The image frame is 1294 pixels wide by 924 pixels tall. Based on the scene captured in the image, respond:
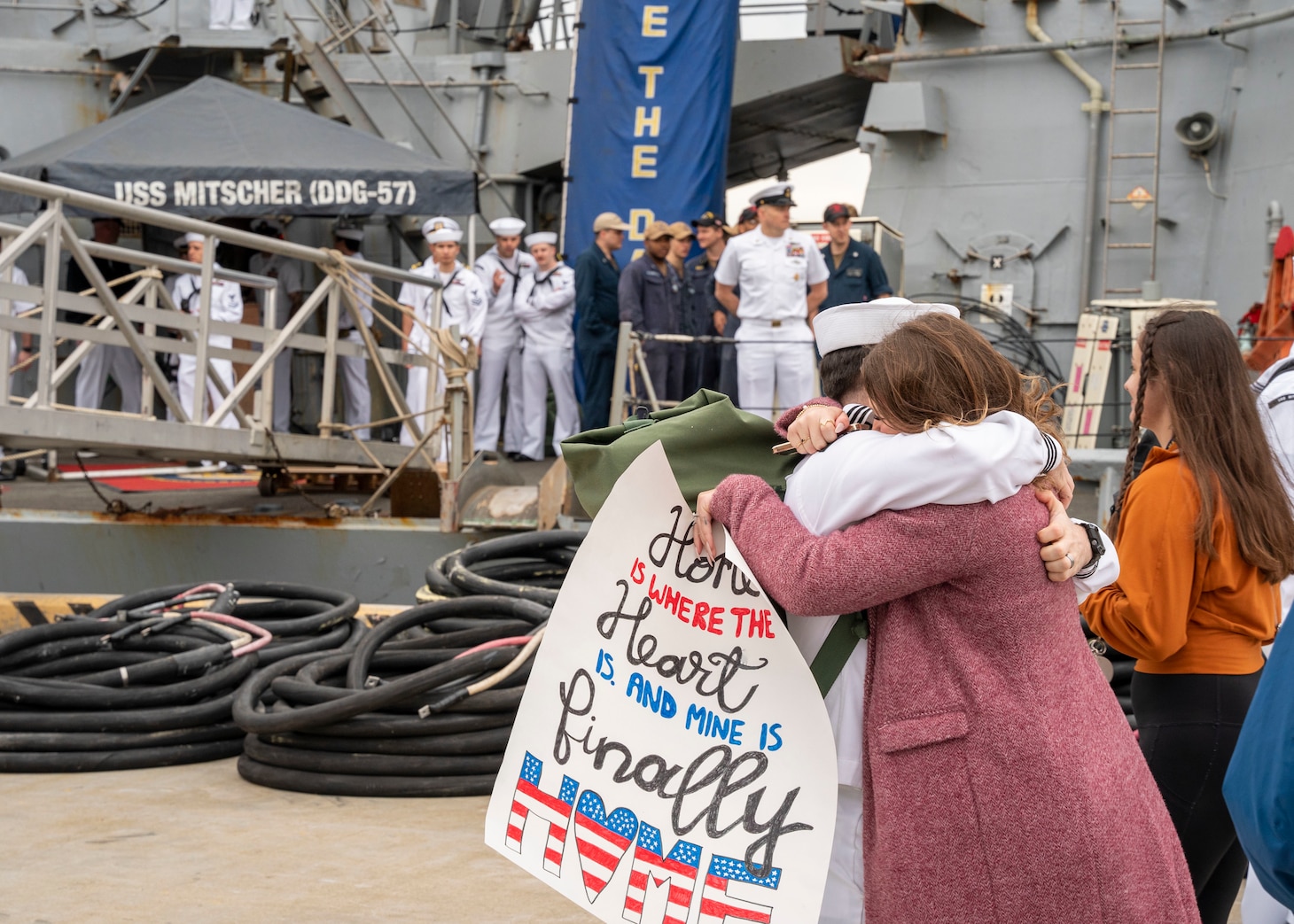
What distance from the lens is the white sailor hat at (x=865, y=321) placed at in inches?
82.6

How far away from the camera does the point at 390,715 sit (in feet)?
15.0

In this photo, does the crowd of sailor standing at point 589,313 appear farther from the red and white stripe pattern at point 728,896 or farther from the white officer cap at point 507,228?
the red and white stripe pattern at point 728,896

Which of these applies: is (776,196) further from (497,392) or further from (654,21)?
(654,21)

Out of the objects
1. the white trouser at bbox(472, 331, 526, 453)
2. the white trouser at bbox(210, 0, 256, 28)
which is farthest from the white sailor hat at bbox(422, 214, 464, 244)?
the white trouser at bbox(210, 0, 256, 28)

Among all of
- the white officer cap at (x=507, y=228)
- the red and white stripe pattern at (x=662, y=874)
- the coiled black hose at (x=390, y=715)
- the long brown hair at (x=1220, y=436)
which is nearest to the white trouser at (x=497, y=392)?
the white officer cap at (x=507, y=228)

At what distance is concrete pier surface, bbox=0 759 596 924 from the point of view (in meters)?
3.31

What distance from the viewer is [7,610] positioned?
6.85 metres

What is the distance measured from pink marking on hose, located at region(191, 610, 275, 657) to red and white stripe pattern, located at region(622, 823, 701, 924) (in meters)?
3.61

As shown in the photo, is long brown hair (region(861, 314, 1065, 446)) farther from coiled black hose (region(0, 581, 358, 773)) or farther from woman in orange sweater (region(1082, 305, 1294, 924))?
coiled black hose (region(0, 581, 358, 773))

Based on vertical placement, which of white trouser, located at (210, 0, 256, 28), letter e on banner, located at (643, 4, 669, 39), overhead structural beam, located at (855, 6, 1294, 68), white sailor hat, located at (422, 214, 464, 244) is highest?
white trouser, located at (210, 0, 256, 28)

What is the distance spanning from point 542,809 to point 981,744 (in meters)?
0.75

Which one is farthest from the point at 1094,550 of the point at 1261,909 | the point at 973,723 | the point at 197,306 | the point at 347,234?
the point at 347,234

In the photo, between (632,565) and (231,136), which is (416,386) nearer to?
(231,136)

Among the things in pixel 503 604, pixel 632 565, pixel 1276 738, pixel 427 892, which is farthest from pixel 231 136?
pixel 1276 738
